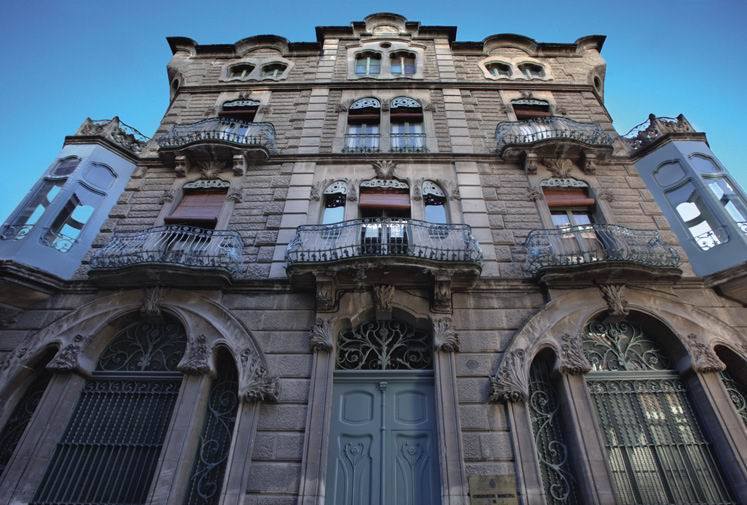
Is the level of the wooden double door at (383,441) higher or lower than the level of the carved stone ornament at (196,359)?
lower

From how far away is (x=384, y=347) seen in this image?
7391 mm

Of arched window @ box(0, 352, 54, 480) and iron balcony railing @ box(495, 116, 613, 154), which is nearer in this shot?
arched window @ box(0, 352, 54, 480)

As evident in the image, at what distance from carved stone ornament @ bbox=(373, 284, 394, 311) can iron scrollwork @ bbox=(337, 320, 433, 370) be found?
0.46 metres

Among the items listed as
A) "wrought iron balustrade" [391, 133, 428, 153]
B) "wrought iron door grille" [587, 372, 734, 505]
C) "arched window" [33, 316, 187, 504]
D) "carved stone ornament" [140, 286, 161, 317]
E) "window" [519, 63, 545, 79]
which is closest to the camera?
"wrought iron door grille" [587, 372, 734, 505]

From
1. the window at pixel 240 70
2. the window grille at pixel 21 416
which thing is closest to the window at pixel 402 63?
the window at pixel 240 70

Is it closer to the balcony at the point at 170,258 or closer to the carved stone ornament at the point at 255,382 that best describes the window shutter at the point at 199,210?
the balcony at the point at 170,258

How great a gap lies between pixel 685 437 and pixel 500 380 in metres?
3.14

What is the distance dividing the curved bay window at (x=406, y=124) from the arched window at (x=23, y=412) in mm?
9110

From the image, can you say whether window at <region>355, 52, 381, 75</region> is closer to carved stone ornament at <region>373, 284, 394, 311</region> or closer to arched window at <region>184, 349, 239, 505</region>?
carved stone ornament at <region>373, 284, 394, 311</region>

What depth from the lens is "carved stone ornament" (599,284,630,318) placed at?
7305 millimetres

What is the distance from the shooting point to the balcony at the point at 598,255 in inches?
287

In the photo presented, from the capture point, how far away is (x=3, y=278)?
7.29m

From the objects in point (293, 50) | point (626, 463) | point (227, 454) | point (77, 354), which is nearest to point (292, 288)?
point (227, 454)

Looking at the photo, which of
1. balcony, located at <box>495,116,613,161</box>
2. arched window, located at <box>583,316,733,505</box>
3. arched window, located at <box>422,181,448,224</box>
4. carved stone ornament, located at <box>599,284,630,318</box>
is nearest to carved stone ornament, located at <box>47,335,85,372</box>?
arched window, located at <box>422,181,448,224</box>
